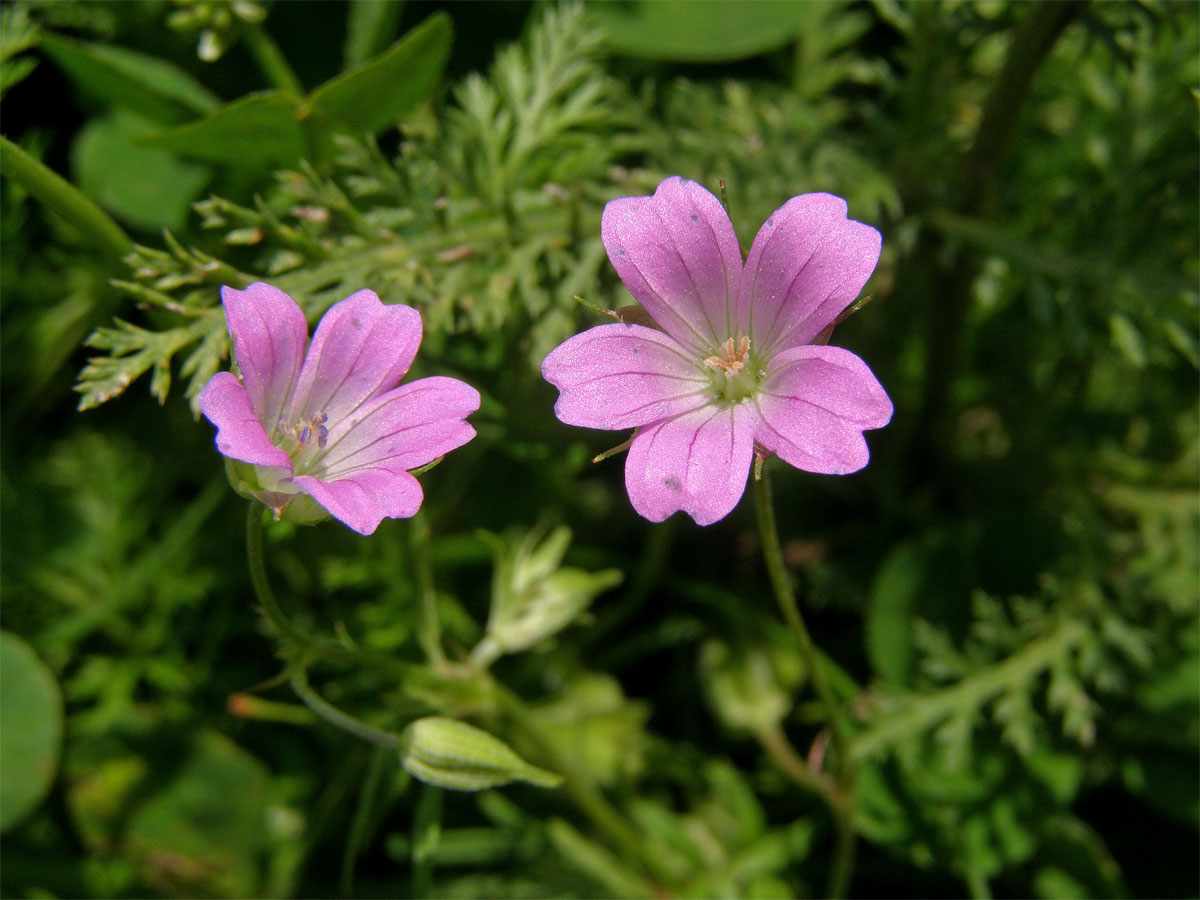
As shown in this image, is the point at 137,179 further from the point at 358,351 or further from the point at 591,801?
the point at 591,801

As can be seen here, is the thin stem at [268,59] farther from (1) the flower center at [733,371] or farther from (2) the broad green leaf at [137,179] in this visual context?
(1) the flower center at [733,371]

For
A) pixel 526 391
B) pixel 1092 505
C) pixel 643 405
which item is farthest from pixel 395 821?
pixel 1092 505

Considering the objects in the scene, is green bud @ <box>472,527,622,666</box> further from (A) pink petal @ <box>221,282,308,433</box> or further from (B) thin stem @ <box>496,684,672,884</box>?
(A) pink petal @ <box>221,282,308,433</box>

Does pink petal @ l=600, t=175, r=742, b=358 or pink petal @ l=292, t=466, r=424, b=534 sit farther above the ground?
pink petal @ l=600, t=175, r=742, b=358

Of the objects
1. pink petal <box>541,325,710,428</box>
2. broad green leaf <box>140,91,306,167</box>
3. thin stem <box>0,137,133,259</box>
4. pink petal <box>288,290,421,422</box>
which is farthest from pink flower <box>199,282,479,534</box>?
broad green leaf <box>140,91,306,167</box>

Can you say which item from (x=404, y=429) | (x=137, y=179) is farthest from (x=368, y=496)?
(x=137, y=179)

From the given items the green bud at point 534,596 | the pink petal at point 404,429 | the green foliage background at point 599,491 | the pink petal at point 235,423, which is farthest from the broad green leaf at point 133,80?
the green bud at point 534,596
